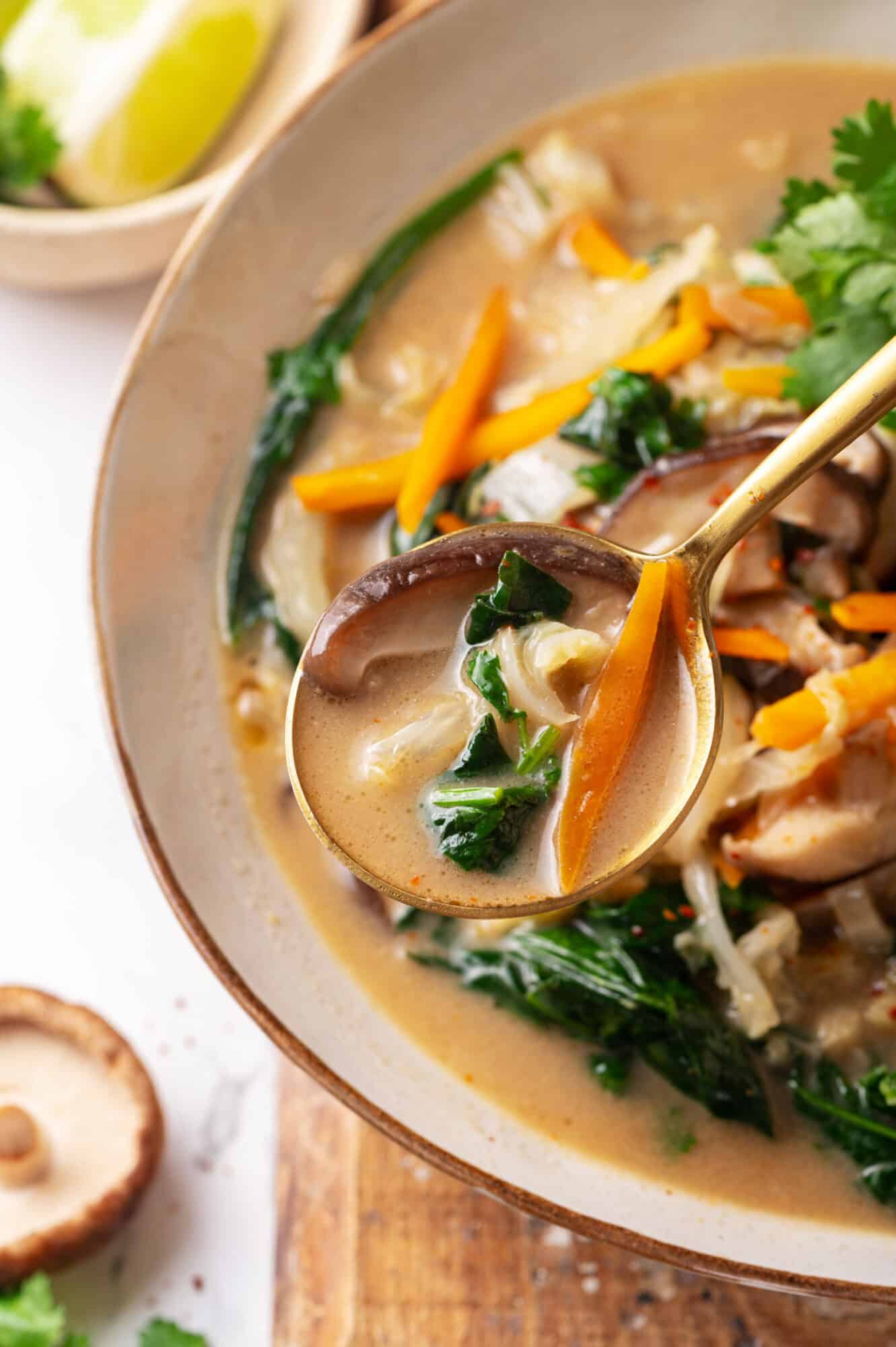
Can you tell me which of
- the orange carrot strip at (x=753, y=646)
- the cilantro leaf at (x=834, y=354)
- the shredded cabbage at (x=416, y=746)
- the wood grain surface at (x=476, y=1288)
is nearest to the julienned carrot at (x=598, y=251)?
the cilantro leaf at (x=834, y=354)

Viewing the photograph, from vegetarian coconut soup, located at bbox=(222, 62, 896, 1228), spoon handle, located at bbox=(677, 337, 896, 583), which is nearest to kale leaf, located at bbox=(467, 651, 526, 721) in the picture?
vegetarian coconut soup, located at bbox=(222, 62, 896, 1228)

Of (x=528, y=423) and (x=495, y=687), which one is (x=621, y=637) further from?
(x=528, y=423)

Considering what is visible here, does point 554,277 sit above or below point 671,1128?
above

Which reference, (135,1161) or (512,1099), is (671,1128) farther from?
(135,1161)

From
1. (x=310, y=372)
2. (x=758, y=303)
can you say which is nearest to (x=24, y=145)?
(x=310, y=372)

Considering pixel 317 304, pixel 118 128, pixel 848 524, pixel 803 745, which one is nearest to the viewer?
pixel 803 745

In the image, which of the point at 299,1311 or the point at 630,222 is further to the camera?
the point at 630,222

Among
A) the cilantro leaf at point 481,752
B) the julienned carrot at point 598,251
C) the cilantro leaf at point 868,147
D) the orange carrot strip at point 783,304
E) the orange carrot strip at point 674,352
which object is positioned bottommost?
the cilantro leaf at point 481,752

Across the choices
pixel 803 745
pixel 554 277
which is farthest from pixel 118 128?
pixel 803 745

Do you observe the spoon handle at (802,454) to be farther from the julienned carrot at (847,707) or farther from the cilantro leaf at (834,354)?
the cilantro leaf at (834,354)
